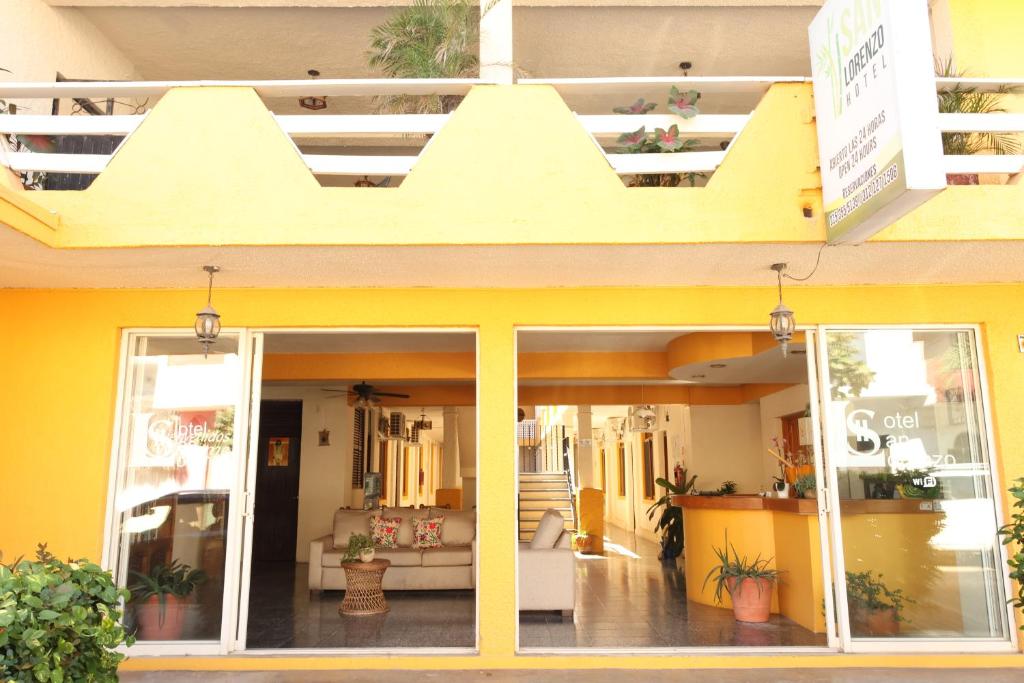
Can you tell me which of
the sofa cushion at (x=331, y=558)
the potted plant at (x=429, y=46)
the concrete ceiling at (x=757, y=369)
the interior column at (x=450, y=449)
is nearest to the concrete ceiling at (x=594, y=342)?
the concrete ceiling at (x=757, y=369)

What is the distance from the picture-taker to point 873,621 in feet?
18.7

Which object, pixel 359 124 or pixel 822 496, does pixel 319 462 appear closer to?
pixel 359 124

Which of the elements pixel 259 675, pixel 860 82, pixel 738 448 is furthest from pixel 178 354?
pixel 738 448

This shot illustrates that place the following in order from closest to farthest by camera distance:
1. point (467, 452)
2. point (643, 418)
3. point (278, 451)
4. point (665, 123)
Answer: point (665, 123), point (278, 451), point (643, 418), point (467, 452)

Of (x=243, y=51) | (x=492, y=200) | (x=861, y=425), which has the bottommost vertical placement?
(x=861, y=425)

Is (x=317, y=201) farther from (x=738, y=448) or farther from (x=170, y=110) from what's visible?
(x=738, y=448)

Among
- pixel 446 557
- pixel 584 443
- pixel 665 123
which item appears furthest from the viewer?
pixel 584 443

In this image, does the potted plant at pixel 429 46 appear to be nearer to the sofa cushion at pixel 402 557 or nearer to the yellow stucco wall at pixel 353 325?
the yellow stucco wall at pixel 353 325

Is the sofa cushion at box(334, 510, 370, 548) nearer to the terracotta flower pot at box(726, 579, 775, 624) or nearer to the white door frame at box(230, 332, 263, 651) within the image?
the white door frame at box(230, 332, 263, 651)

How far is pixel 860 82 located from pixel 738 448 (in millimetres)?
8911

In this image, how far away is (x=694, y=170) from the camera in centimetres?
509

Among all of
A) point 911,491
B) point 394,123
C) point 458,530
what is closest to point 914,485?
point 911,491

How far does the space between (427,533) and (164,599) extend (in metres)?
3.86

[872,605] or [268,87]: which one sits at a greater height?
[268,87]
